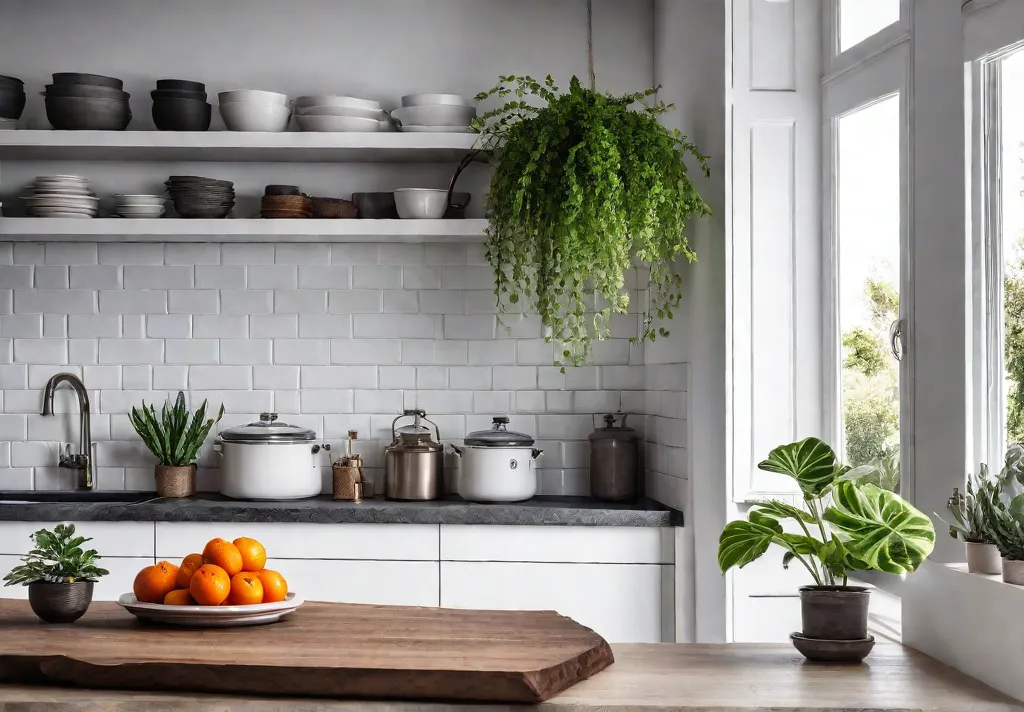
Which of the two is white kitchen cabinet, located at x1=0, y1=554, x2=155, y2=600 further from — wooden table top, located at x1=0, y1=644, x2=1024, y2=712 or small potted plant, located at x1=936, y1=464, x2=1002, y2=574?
small potted plant, located at x1=936, y1=464, x2=1002, y2=574

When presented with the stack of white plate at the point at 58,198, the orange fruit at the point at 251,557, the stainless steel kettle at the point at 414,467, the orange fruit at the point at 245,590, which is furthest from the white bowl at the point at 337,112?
the orange fruit at the point at 245,590

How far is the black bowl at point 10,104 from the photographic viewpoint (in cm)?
373

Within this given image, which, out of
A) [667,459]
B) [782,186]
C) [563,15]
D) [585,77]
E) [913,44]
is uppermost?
[563,15]

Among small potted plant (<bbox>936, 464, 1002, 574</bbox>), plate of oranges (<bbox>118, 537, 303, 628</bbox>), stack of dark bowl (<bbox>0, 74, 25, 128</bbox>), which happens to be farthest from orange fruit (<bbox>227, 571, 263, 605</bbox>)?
stack of dark bowl (<bbox>0, 74, 25, 128</bbox>)

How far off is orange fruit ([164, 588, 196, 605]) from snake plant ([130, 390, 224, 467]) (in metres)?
1.82

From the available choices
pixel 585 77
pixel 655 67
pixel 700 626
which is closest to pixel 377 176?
pixel 585 77

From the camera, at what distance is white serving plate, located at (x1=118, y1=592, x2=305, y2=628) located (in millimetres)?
1952

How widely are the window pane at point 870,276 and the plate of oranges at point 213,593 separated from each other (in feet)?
5.13

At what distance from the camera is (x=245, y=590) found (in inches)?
78.2

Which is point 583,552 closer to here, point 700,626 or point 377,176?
point 700,626

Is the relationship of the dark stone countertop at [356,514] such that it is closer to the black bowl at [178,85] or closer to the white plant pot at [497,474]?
the white plant pot at [497,474]

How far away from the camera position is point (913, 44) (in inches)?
89.7

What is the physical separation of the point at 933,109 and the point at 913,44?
217mm

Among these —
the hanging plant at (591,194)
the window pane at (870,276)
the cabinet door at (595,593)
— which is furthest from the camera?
the cabinet door at (595,593)
